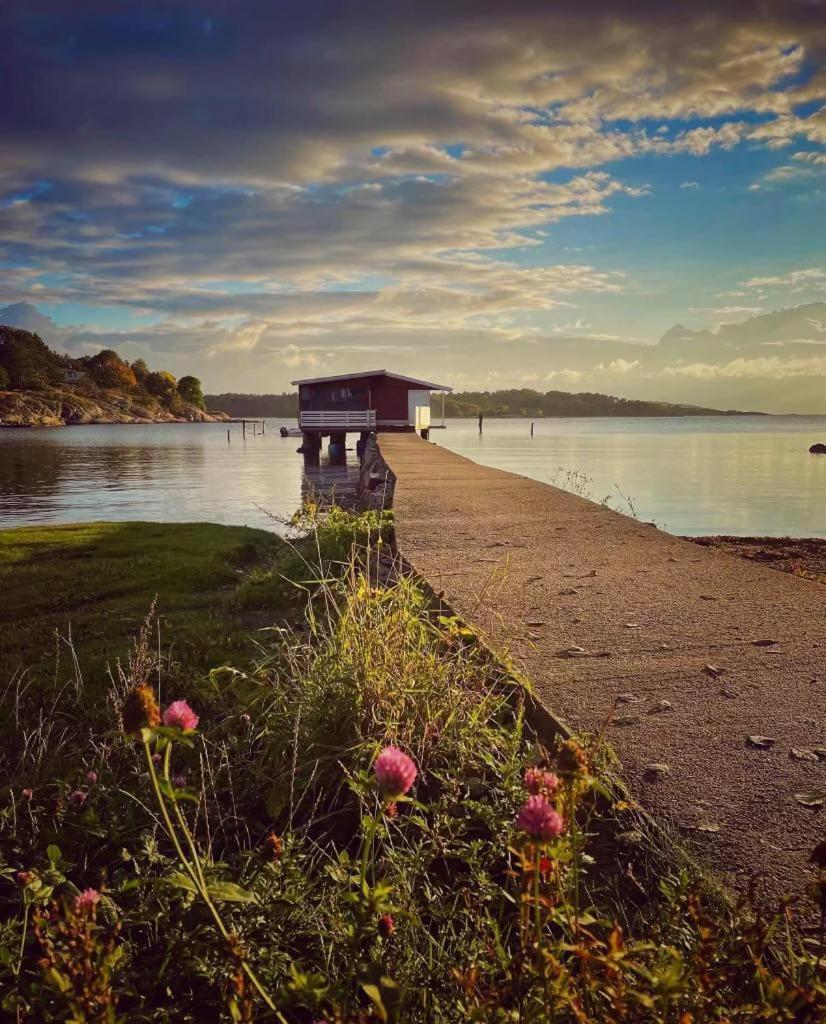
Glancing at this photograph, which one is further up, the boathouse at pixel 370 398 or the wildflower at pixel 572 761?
the boathouse at pixel 370 398

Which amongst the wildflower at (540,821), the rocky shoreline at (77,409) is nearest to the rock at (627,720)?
the wildflower at (540,821)

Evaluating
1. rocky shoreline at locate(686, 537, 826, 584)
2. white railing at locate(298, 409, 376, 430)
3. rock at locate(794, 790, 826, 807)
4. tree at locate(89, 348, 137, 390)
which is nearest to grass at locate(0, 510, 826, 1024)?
rock at locate(794, 790, 826, 807)

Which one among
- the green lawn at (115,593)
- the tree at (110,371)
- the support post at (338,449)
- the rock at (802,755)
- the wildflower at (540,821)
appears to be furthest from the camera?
the tree at (110,371)

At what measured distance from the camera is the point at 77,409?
117188mm

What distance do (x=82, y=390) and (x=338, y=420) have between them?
100 metres

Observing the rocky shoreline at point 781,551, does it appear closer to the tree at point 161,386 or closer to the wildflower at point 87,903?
the wildflower at point 87,903

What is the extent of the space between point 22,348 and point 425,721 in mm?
137665

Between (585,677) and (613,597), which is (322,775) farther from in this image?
(613,597)

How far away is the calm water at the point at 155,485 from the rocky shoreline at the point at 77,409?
201 feet

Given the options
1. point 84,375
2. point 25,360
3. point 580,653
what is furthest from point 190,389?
point 580,653

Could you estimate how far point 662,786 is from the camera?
8.27 ft

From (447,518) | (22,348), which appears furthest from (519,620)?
(22,348)

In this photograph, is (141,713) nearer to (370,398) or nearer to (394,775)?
(394,775)

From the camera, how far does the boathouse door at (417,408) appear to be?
44.8 metres
